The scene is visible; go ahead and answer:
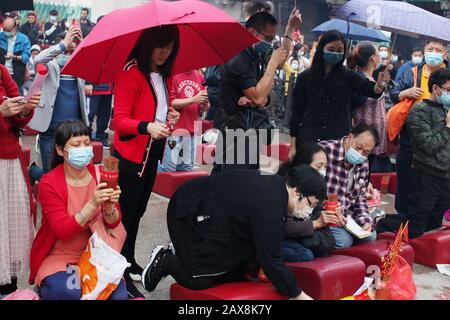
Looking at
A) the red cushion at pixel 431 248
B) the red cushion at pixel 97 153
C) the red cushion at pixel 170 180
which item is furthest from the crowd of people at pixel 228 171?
the red cushion at pixel 97 153

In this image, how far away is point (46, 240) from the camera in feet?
11.2

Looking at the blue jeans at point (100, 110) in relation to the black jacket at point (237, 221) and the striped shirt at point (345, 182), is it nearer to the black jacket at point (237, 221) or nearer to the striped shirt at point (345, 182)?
the striped shirt at point (345, 182)

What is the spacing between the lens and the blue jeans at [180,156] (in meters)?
6.27

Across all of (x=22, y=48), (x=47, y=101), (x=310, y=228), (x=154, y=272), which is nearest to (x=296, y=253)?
(x=310, y=228)

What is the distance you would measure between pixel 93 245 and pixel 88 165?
20.1 inches

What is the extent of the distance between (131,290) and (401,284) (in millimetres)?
1795

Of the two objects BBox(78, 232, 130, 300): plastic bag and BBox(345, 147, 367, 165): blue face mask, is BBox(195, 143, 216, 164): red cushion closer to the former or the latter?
BBox(345, 147, 367, 165): blue face mask

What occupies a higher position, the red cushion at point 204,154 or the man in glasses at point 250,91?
the man in glasses at point 250,91

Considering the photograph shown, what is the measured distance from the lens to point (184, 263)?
12.1ft

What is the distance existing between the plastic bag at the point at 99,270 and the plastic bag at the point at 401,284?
1842mm

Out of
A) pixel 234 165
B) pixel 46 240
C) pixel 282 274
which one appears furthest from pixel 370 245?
pixel 46 240

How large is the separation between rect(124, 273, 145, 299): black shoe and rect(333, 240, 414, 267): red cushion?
58.2 inches

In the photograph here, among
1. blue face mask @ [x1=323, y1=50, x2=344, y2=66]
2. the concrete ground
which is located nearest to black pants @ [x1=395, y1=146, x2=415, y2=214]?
the concrete ground

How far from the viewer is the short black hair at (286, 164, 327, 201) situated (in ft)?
11.4
